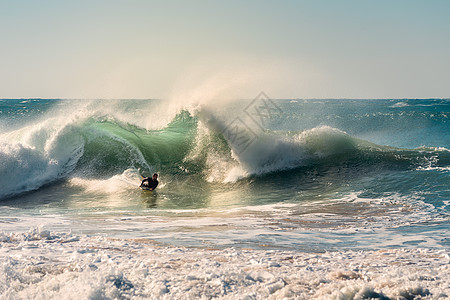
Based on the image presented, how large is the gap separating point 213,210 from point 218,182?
3794 millimetres

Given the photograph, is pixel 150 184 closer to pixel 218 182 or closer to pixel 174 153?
pixel 218 182

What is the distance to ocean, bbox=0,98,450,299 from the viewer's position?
450cm

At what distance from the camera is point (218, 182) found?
14.1m

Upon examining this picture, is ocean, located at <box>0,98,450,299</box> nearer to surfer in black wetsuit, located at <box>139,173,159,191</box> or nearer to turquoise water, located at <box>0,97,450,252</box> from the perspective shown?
turquoise water, located at <box>0,97,450,252</box>

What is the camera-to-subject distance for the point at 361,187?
12023 millimetres

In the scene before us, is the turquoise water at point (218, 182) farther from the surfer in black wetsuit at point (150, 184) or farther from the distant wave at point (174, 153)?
the surfer in black wetsuit at point (150, 184)

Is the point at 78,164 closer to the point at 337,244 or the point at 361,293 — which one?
the point at 337,244

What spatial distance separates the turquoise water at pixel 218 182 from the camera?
24.9ft

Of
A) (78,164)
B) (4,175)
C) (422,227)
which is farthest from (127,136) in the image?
(422,227)

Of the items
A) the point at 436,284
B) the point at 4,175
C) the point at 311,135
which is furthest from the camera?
the point at 311,135

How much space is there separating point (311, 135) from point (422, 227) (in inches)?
364

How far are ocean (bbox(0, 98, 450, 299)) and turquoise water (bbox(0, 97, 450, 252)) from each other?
0.19 feet

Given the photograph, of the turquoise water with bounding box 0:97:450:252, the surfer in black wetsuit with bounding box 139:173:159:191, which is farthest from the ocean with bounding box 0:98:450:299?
the surfer in black wetsuit with bounding box 139:173:159:191

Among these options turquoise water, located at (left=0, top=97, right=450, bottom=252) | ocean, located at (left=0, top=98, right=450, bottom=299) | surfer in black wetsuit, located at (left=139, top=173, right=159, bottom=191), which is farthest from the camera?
surfer in black wetsuit, located at (left=139, top=173, right=159, bottom=191)
